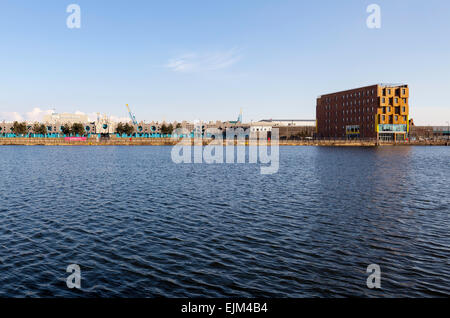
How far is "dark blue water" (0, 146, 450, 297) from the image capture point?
1341cm

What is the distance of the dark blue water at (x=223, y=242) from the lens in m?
13.4

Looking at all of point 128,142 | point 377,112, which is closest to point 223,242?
point 377,112

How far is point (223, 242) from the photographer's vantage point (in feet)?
61.4

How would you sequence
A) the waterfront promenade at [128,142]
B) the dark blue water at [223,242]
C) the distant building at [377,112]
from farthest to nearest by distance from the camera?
the waterfront promenade at [128,142] < the distant building at [377,112] < the dark blue water at [223,242]

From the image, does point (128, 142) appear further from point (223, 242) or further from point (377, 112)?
point (223, 242)

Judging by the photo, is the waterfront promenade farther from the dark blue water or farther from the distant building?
the dark blue water

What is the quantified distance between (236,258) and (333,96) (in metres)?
190

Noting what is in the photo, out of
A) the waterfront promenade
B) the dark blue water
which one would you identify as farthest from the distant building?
the dark blue water

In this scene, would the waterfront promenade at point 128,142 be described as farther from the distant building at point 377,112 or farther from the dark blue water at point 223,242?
the dark blue water at point 223,242

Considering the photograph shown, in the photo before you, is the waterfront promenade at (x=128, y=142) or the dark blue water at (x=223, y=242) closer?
the dark blue water at (x=223, y=242)

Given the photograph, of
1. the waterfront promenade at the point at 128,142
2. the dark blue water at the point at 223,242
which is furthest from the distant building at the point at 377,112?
the dark blue water at the point at 223,242

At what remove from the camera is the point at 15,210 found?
26.0 metres

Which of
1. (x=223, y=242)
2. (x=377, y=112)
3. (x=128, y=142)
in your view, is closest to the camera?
(x=223, y=242)
